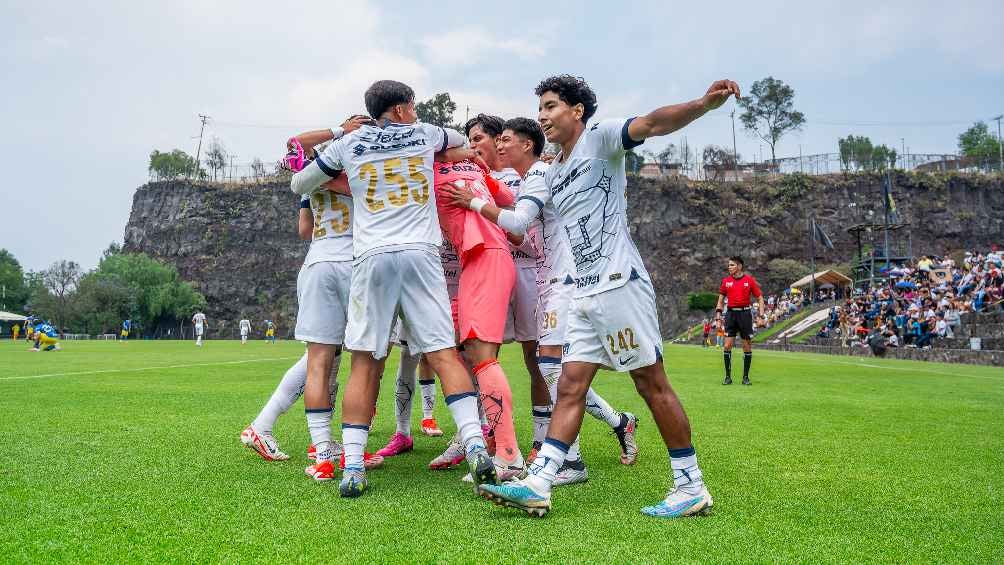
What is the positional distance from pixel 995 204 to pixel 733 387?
72891 mm

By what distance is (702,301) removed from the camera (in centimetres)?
5897

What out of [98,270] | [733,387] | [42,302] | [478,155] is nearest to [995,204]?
[733,387]

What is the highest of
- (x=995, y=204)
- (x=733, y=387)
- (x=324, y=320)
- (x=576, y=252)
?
(x=995, y=204)

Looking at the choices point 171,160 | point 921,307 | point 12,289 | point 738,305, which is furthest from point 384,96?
point 12,289

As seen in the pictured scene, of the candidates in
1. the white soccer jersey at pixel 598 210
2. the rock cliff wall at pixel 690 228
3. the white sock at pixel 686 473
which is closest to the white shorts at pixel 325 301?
the white soccer jersey at pixel 598 210

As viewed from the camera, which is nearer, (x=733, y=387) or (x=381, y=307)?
(x=381, y=307)

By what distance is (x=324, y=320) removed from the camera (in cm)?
482

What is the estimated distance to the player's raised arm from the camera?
3.38 meters

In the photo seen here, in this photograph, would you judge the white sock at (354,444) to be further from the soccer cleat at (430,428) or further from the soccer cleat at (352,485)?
the soccer cleat at (430,428)

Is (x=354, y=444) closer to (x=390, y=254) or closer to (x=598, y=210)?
(x=390, y=254)

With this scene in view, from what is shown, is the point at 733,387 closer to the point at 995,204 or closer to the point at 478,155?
the point at 478,155

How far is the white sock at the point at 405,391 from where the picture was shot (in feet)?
19.1

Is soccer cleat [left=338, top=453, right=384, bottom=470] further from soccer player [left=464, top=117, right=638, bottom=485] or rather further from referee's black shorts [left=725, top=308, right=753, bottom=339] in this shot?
referee's black shorts [left=725, top=308, right=753, bottom=339]

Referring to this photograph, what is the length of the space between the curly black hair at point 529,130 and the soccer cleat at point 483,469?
2.50 metres
